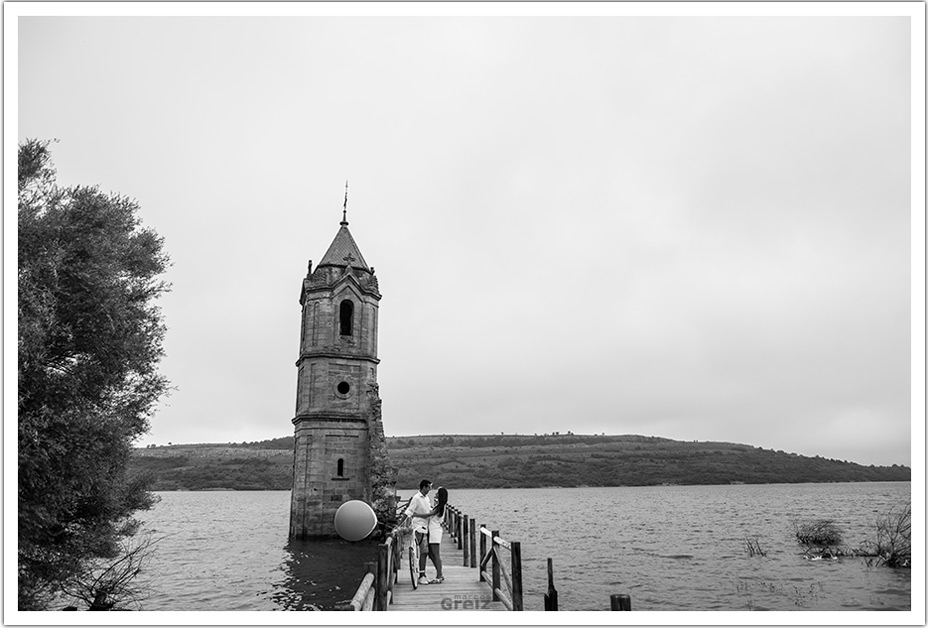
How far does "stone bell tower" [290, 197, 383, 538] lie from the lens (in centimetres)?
3005

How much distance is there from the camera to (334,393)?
1228 inches

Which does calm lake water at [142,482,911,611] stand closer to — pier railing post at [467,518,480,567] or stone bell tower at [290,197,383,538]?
pier railing post at [467,518,480,567]

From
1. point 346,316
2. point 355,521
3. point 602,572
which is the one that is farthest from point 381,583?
point 346,316

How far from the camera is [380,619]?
9.59 m

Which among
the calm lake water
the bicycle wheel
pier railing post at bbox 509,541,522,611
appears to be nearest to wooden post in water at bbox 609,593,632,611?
pier railing post at bbox 509,541,522,611

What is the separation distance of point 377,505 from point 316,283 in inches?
428

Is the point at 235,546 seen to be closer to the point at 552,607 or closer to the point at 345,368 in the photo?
the point at 345,368

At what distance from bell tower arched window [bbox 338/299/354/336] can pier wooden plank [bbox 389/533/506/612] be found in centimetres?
1725

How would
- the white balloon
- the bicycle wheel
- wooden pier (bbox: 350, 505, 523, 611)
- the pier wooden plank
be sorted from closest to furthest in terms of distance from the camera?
wooden pier (bbox: 350, 505, 523, 611) → the pier wooden plank → the bicycle wheel → the white balloon

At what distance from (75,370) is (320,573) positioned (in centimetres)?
1426

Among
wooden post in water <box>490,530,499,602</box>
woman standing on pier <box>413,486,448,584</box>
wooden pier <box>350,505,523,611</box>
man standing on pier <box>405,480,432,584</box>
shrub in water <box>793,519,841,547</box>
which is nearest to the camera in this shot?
wooden pier <box>350,505,523,611</box>

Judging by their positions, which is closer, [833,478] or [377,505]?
[377,505]

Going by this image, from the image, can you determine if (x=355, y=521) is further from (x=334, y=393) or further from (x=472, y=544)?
(x=334, y=393)

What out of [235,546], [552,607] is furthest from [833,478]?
[552,607]
